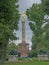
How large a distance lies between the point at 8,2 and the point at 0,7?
2.79ft

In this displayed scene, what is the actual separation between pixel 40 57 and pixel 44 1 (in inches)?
1226

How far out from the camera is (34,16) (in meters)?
52.2

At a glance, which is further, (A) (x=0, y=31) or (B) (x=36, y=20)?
(B) (x=36, y=20)

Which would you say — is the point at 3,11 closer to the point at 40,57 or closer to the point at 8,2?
the point at 8,2

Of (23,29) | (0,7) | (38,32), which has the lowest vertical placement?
(0,7)

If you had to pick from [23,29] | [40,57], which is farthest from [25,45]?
[40,57]

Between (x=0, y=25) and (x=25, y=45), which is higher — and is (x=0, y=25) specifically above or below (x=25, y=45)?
below

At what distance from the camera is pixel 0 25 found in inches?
858

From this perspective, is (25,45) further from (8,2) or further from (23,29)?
(8,2)

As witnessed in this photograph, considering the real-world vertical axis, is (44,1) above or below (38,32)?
below

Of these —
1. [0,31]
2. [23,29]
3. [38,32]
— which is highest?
[23,29]

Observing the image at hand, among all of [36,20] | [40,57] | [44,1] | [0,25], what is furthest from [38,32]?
[44,1]

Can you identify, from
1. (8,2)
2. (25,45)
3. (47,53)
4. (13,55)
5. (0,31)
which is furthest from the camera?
(25,45)

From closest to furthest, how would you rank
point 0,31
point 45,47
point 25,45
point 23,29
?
point 0,31 → point 45,47 → point 23,29 → point 25,45
